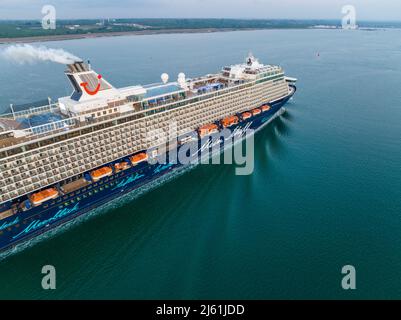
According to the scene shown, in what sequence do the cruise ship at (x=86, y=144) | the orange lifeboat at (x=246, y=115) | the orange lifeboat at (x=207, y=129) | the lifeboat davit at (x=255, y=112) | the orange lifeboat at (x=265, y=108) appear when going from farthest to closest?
the orange lifeboat at (x=265, y=108)
the lifeboat davit at (x=255, y=112)
the orange lifeboat at (x=246, y=115)
the orange lifeboat at (x=207, y=129)
the cruise ship at (x=86, y=144)

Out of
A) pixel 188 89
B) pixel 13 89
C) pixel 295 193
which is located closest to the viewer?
pixel 295 193

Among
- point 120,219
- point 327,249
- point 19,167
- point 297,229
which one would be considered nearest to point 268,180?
point 297,229

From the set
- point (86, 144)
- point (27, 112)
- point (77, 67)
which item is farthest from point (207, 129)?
point (27, 112)

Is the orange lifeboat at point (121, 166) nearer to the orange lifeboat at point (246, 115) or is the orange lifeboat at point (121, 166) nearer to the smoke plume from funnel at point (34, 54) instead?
the smoke plume from funnel at point (34, 54)

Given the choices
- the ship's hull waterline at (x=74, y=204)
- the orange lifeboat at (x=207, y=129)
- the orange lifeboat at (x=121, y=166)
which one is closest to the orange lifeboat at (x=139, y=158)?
the ship's hull waterline at (x=74, y=204)

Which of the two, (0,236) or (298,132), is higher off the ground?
(298,132)

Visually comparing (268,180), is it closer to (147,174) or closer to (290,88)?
(147,174)
